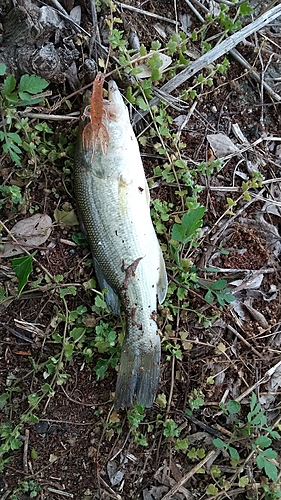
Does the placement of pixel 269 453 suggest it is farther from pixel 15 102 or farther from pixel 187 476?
pixel 15 102

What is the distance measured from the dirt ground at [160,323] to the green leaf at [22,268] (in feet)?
0.61

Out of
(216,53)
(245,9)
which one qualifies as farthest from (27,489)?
(245,9)

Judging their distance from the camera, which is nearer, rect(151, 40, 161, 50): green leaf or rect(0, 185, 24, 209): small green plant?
rect(0, 185, 24, 209): small green plant

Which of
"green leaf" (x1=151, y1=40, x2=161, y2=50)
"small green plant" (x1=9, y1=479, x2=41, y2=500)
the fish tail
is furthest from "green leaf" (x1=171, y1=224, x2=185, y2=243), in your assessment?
"small green plant" (x1=9, y1=479, x2=41, y2=500)

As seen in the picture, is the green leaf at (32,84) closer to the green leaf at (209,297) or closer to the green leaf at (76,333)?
the green leaf at (76,333)

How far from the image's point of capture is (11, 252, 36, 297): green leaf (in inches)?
115

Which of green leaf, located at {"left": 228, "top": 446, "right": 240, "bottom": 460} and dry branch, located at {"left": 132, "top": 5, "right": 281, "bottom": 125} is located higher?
dry branch, located at {"left": 132, "top": 5, "right": 281, "bottom": 125}

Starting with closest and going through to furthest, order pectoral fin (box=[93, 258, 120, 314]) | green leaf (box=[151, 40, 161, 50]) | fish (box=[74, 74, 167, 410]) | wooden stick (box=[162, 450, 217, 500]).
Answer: fish (box=[74, 74, 167, 410]) → pectoral fin (box=[93, 258, 120, 314]) → wooden stick (box=[162, 450, 217, 500]) → green leaf (box=[151, 40, 161, 50])

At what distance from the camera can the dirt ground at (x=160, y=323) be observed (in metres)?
3.11

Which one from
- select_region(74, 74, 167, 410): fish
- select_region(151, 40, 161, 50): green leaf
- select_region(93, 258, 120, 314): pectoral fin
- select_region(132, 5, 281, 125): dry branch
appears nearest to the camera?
select_region(74, 74, 167, 410): fish

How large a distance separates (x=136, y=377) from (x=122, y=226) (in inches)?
37.0

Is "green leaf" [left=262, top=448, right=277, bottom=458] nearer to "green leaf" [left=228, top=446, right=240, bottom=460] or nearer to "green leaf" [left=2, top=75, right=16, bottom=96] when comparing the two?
"green leaf" [left=228, top=446, right=240, bottom=460]

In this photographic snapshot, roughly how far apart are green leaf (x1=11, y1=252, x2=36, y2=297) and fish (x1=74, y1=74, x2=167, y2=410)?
41 cm

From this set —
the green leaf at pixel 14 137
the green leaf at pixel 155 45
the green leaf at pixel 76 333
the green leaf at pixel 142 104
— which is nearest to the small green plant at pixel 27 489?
the green leaf at pixel 76 333
